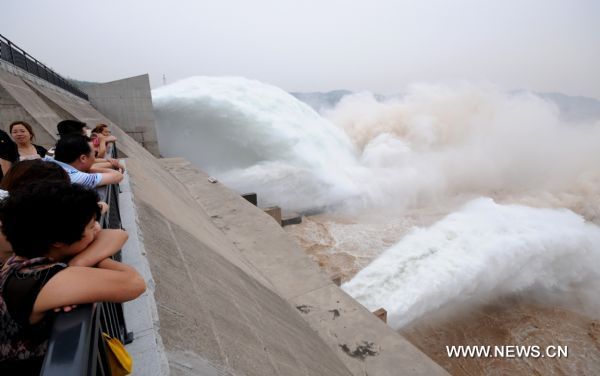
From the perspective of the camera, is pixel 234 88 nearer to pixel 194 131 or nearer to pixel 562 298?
pixel 194 131

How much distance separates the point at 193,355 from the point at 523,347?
28.4 ft

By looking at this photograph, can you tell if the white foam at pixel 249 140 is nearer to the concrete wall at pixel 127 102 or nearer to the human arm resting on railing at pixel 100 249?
the concrete wall at pixel 127 102

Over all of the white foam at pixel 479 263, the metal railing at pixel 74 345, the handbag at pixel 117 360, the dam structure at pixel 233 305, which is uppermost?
the metal railing at pixel 74 345

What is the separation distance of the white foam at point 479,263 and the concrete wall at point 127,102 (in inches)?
591

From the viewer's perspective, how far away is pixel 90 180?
2.44 m

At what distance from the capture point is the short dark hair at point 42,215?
979 millimetres

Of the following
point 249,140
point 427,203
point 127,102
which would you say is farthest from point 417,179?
point 127,102

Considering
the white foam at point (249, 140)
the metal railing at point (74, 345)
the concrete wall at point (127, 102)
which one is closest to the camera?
the metal railing at point (74, 345)

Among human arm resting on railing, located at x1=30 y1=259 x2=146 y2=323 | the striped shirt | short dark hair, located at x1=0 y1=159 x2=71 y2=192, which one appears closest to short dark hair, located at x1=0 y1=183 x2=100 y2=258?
human arm resting on railing, located at x1=30 y1=259 x2=146 y2=323

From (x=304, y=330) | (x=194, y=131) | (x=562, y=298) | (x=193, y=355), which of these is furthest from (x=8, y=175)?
(x=194, y=131)

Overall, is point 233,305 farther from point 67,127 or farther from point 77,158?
point 67,127

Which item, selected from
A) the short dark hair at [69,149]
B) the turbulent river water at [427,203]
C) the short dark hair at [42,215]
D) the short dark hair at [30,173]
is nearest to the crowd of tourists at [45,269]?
the short dark hair at [42,215]

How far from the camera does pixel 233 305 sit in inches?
113

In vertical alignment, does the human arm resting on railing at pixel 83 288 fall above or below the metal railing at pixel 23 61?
below
